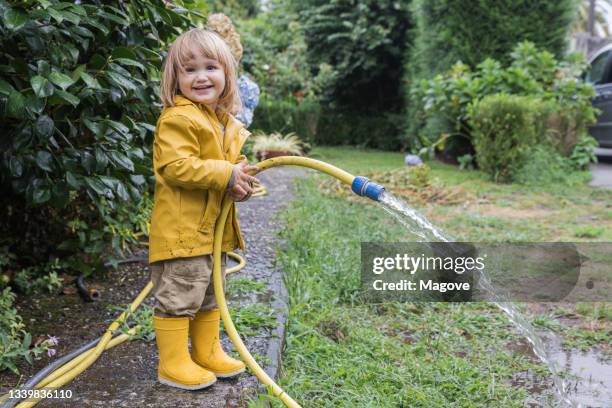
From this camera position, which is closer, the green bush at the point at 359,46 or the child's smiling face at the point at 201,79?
the child's smiling face at the point at 201,79

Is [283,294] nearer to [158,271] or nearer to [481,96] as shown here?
[158,271]

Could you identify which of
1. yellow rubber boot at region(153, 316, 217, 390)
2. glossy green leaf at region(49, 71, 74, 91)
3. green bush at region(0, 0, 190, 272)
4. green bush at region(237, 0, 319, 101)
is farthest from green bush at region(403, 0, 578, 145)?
glossy green leaf at region(49, 71, 74, 91)

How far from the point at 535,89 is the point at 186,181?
7196mm

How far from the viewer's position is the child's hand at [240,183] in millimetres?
1917

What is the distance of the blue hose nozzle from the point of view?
1860 mm

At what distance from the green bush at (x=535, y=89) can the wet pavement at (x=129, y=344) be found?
17.5ft

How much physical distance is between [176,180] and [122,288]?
1.28 meters

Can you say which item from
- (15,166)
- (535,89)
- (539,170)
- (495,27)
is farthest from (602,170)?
(15,166)

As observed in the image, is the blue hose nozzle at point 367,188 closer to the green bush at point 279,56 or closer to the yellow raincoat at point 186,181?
the yellow raincoat at point 186,181

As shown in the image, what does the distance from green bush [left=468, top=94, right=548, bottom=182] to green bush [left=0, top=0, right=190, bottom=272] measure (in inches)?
195

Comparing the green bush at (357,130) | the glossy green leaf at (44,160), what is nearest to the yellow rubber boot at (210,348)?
the glossy green leaf at (44,160)

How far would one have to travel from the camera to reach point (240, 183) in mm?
1928

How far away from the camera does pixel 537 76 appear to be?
8430mm

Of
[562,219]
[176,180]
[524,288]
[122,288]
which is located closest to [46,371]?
[176,180]
